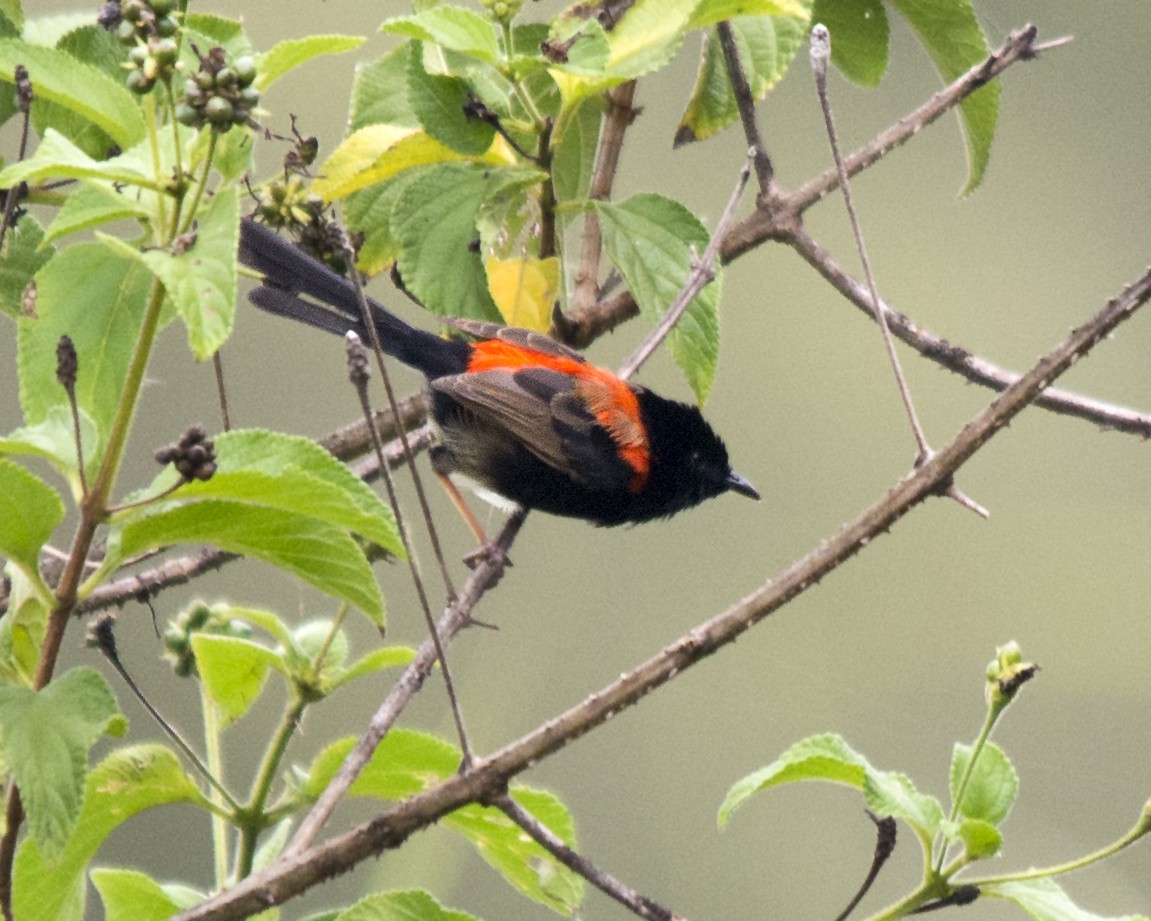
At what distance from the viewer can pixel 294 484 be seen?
55.5 inches

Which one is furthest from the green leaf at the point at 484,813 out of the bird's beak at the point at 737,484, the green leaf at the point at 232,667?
the bird's beak at the point at 737,484

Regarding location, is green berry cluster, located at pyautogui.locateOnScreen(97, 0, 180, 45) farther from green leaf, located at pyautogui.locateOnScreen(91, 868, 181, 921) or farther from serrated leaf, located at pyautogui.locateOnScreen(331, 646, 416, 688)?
green leaf, located at pyautogui.locateOnScreen(91, 868, 181, 921)

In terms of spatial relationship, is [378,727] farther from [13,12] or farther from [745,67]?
[745,67]

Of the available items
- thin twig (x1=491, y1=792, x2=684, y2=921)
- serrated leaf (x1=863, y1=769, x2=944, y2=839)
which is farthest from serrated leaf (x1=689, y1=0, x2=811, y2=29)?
thin twig (x1=491, y1=792, x2=684, y2=921)

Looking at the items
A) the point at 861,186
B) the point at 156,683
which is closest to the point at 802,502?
the point at 861,186

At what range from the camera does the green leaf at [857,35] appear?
2547mm

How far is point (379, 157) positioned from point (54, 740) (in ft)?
3.72

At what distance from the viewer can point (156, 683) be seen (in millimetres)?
6113

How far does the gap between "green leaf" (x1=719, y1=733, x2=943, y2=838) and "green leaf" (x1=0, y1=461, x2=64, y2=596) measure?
31.5 inches

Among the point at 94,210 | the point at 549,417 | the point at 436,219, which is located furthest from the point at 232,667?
the point at 549,417

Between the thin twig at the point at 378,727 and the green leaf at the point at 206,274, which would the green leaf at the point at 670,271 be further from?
the green leaf at the point at 206,274

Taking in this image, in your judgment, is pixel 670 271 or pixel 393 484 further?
pixel 670 271

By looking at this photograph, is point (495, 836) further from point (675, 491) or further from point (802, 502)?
point (802, 502)

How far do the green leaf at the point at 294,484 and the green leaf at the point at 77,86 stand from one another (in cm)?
39
